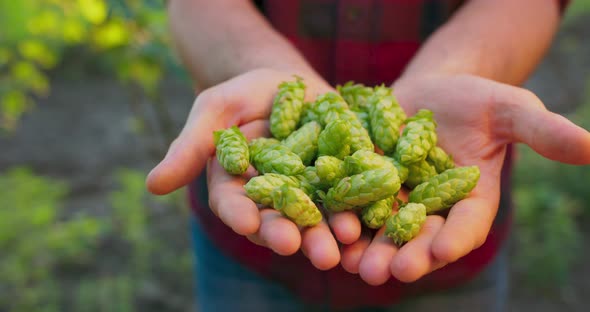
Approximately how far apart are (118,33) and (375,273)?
1.67m

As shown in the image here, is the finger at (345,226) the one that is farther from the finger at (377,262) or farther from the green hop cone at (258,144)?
the green hop cone at (258,144)

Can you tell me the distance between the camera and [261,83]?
4.96ft

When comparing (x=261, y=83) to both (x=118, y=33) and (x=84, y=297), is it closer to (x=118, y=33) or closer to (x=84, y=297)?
(x=118, y=33)

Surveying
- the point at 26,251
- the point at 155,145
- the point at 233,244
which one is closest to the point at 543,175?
the point at 155,145

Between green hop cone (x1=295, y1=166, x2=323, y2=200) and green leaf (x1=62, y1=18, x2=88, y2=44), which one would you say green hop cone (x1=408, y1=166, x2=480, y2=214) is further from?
green leaf (x1=62, y1=18, x2=88, y2=44)

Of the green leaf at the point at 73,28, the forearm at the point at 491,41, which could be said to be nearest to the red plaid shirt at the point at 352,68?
the forearm at the point at 491,41

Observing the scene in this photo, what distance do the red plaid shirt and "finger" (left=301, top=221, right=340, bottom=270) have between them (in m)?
0.38

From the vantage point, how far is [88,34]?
2.70 m

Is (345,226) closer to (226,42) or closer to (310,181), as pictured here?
(310,181)

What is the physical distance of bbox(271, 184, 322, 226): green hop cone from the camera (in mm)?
1148

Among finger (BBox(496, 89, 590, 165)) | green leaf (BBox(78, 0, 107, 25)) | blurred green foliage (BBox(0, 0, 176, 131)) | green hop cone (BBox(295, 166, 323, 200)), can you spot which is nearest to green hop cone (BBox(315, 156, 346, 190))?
green hop cone (BBox(295, 166, 323, 200))

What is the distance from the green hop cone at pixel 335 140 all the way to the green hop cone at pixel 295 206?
197 millimetres

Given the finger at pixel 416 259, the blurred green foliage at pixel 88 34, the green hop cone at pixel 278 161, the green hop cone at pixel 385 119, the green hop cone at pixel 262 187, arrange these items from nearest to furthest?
the finger at pixel 416 259 < the green hop cone at pixel 262 187 < the green hop cone at pixel 278 161 < the green hop cone at pixel 385 119 < the blurred green foliage at pixel 88 34

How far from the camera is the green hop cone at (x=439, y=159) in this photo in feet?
4.50
